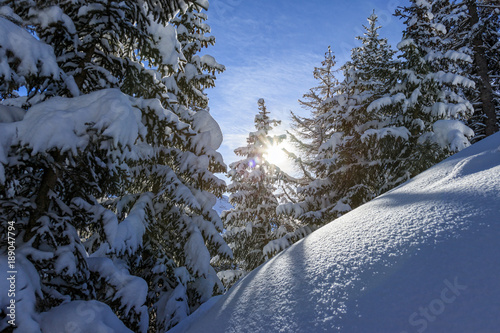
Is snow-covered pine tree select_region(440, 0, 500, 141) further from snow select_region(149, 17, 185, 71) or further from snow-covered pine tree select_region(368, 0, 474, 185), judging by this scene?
snow select_region(149, 17, 185, 71)

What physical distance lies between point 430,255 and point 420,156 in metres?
8.41

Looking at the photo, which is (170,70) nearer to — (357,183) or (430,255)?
(430,255)

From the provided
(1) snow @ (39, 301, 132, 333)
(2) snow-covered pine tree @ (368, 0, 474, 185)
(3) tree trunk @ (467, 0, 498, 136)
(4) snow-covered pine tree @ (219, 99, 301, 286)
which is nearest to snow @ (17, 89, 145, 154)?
(1) snow @ (39, 301, 132, 333)

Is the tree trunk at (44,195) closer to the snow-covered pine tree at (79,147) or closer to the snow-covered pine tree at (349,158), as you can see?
the snow-covered pine tree at (79,147)

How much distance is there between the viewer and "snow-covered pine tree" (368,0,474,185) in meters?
8.94

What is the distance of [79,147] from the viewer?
9.29ft

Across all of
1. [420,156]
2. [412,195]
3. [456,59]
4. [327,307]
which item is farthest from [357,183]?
[327,307]

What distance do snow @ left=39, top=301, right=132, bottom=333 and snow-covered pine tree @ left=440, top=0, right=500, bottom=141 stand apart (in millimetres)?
14967

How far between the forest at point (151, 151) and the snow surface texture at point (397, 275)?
1978 millimetres

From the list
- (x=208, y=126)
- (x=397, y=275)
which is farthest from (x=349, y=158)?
(x=397, y=275)

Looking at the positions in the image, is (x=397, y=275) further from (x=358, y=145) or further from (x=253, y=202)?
(x=253, y=202)

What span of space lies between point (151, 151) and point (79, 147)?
4.33m

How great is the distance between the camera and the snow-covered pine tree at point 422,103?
8938 mm

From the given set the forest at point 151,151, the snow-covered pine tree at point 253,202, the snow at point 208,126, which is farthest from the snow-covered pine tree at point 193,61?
the snow-covered pine tree at point 253,202
